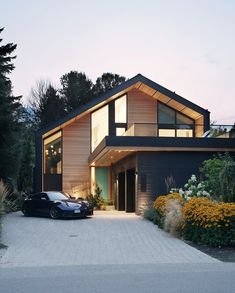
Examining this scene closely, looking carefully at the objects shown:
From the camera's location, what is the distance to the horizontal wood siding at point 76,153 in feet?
113

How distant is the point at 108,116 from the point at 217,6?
1931 centimetres

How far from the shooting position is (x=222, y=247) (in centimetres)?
1321

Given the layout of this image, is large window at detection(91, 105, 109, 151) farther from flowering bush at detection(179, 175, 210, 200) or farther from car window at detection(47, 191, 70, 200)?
flowering bush at detection(179, 175, 210, 200)

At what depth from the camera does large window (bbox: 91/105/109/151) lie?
3456 centimetres

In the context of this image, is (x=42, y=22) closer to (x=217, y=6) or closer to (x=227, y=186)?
(x=217, y=6)

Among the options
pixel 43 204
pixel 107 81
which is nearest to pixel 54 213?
pixel 43 204

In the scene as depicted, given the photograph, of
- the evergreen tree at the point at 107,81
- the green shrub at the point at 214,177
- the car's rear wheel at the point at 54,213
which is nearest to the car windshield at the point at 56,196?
the car's rear wheel at the point at 54,213

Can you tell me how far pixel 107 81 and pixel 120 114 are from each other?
107 ft

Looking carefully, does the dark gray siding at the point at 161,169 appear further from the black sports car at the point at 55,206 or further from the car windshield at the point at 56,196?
the car windshield at the point at 56,196

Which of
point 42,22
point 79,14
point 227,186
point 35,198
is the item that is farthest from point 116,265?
point 35,198

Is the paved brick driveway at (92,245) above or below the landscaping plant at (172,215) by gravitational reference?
below

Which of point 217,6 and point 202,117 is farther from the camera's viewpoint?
point 202,117

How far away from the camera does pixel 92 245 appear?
13.8 m

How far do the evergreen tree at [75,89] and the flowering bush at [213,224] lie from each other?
47102 millimetres
